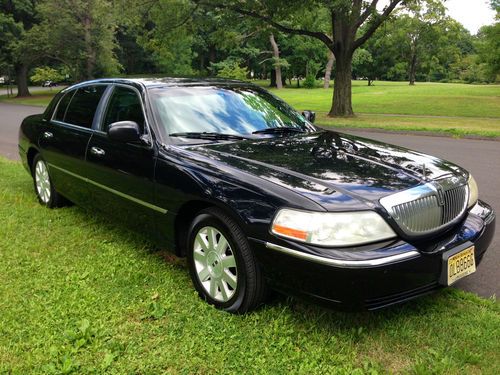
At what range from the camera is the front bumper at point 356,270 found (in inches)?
102

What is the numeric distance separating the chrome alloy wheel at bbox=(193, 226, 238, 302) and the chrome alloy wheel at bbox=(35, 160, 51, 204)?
120 inches

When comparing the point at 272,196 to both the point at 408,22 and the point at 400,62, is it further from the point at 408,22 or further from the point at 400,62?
the point at 400,62

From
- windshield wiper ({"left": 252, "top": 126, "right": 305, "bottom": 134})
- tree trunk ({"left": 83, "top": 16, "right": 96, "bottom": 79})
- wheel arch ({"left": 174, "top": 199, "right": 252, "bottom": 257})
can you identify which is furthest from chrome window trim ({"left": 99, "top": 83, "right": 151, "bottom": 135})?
tree trunk ({"left": 83, "top": 16, "right": 96, "bottom": 79})

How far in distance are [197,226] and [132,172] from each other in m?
0.88

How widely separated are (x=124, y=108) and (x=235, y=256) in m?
1.94

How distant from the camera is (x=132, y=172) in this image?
12.7ft

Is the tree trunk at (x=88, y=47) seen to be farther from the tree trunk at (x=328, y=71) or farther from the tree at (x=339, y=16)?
the tree trunk at (x=328, y=71)

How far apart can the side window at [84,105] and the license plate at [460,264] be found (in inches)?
134

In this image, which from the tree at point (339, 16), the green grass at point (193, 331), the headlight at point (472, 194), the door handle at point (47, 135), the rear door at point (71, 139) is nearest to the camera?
the green grass at point (193, 331)

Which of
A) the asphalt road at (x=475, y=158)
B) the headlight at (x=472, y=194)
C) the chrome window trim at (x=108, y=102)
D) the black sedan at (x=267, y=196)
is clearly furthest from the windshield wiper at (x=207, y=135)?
the asphalt road at (x=475, y=158)

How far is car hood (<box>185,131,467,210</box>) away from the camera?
2.80 meters

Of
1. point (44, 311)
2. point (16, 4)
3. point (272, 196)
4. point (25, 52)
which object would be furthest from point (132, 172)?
point (16, 4)

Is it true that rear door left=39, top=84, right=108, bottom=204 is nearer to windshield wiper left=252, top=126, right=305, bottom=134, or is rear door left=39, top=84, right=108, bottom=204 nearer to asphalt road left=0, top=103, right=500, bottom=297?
windshield wiper left=252, top=126, right=305, bottom=134

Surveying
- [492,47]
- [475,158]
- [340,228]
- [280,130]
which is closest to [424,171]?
[340,228]
